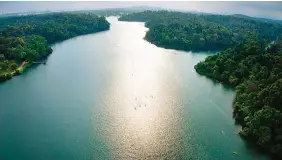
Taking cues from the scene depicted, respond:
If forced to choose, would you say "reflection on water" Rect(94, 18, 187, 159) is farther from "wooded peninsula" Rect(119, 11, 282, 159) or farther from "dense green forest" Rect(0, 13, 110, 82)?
"dense green forest" Rect(0, 13, 110, 82)

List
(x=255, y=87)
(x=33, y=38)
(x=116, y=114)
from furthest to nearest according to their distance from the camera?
(x=33, y=38)
(x=255, y=87)
(x=116, y=114)

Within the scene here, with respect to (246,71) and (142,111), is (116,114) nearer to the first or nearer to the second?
(142,111)

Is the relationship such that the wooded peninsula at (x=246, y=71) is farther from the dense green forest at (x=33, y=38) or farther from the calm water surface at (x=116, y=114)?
the dense green forest at (x=33, y=38)

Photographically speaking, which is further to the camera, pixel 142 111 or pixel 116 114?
pixel 142 111

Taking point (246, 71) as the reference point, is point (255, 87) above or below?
above

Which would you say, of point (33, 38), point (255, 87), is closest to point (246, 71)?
point (255, 87)

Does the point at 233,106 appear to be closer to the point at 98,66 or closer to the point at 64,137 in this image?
the point at 64,137

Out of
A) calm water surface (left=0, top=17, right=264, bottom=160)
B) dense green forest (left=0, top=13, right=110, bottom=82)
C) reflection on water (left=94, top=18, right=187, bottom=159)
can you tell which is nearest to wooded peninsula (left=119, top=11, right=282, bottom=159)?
calm water surface (left=0, top=17, right=264, bottom=160)

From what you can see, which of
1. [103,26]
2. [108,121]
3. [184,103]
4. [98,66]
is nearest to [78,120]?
[108,121]
